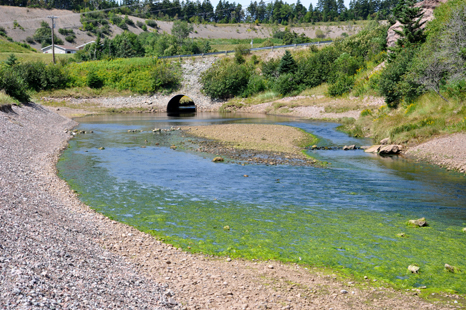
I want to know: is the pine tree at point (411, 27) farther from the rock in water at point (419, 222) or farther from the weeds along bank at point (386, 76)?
the rock in water at point (419, 222)

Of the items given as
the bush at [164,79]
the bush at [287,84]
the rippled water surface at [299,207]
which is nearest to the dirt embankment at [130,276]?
the rippled water surface at [299,207]

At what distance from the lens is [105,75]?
298ft

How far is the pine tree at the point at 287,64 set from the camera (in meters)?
80.1

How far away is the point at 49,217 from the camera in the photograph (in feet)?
A: 41.9

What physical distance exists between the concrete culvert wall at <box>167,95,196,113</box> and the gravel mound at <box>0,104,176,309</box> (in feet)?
232

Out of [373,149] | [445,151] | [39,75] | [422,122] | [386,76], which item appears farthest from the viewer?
[39,75]

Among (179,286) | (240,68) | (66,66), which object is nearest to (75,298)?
(179,286)

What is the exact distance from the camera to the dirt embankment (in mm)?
7613

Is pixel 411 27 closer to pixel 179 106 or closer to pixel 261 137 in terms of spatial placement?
pixel 261 137

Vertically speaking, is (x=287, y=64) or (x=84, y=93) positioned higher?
(x=287, y=64)

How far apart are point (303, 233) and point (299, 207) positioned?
2.74 meters

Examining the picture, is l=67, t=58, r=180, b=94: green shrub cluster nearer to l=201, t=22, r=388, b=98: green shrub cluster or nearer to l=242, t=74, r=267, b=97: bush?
l=201, t=22, r=388, b=98: green shrub cluster

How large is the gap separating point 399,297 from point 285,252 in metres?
3.51

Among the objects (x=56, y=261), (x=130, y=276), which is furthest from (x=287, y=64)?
(x=56, y=261)
